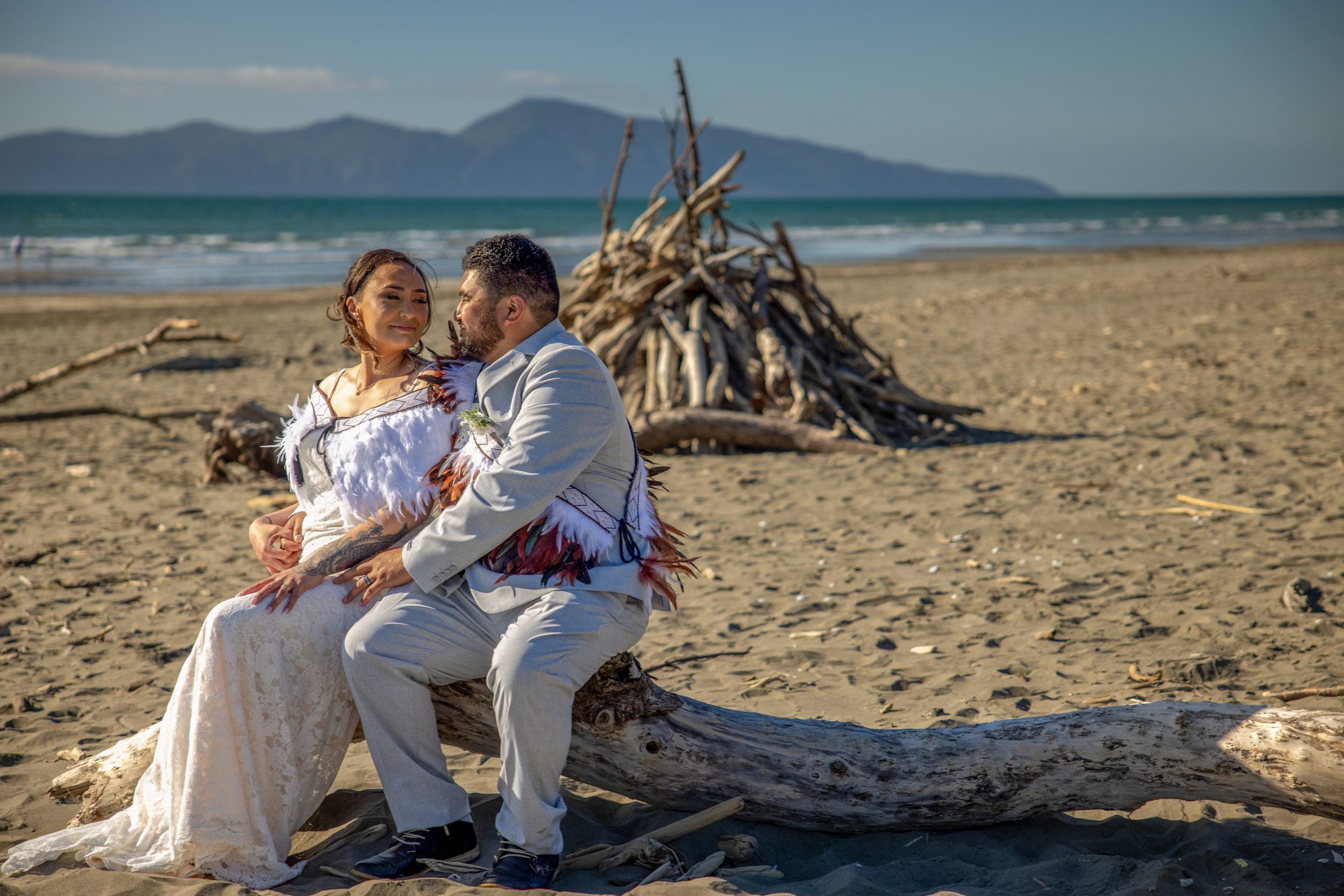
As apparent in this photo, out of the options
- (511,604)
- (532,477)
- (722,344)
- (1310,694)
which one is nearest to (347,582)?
(511,604)

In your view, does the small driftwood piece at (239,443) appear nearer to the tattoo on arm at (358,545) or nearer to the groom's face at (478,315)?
the tattoo on arm at (358,545)

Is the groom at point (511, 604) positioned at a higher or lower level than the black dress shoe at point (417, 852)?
higher

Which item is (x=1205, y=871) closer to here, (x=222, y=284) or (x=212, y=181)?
(x=222, y=284)

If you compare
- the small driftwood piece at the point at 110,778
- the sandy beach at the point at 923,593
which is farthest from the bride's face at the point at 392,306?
the sandy beach at the point at 923,593

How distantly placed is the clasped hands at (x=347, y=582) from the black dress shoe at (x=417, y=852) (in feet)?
2.01

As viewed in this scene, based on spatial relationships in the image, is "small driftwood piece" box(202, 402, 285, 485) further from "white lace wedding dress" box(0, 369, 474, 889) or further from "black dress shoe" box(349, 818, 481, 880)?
"black dress shoe" box(349, 818, 481, 880)

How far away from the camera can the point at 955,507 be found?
5.88m

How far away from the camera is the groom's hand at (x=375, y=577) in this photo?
8.64ft

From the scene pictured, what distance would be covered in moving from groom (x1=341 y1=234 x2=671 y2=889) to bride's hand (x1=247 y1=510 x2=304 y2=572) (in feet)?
1.51

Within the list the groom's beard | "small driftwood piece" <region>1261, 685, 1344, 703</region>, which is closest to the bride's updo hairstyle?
the groom's beard

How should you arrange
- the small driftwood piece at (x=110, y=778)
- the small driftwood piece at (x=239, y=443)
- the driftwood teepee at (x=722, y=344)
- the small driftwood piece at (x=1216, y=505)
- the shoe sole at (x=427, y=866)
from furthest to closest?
the driftwood teepee at (x=722, y=344) < the small driftwood piece at (x=239, y=443) < the small driftwood piece at (x=1216, y=505) < the small driftwood piece at (x=110, y=778) < the shoe sole at (x=427, y=866)

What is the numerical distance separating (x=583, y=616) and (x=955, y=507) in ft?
12.9

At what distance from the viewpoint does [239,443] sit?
6.92 meters

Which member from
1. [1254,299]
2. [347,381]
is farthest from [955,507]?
[1254,299]
